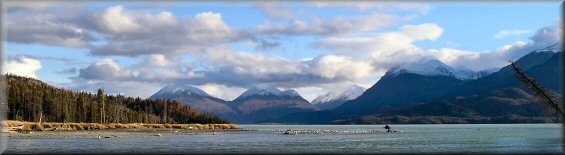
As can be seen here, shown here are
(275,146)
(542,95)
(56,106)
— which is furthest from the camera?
(56,106)

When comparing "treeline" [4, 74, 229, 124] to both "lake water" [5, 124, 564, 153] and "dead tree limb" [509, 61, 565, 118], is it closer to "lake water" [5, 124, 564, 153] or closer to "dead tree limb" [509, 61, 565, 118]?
"lake water" [5, 124, 564, 153]

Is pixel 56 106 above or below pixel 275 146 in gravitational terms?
above

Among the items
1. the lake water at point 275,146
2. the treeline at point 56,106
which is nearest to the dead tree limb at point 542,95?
the lake water at point 275,146

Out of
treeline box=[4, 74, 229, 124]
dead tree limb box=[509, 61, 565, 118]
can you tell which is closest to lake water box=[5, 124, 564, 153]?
dead tree limb box=[509, 61, 565, 118]

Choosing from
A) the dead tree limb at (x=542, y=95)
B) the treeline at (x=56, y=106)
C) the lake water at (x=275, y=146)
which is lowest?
the lake water at (x=275, y=146)

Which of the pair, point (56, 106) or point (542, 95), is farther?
point (56, 106)

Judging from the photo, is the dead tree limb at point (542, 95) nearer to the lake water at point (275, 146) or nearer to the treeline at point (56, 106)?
the lake water at point (275, 146)

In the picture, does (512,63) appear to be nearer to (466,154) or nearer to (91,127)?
(466,154)

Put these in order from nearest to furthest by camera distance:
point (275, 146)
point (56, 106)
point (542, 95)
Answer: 1. point (542, 95)
2. point (275, 146)
3. point (56, 106)

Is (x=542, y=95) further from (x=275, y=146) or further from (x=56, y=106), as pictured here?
(x=56, y=106)

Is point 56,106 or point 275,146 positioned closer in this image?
point 275,146

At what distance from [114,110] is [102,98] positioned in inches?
699

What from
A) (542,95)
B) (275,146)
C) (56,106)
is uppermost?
(56,106)

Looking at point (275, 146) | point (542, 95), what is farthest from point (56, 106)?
point (542, 95)
